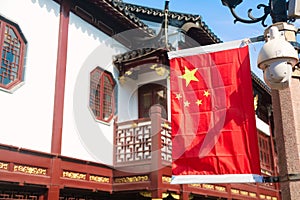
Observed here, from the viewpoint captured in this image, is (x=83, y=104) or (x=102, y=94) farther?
(x=102, y=94)

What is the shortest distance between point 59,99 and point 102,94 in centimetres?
186

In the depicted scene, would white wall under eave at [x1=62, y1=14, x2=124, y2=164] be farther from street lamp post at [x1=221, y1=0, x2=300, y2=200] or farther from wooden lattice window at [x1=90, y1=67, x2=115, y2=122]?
street lamp post at [x1=221, y1=0, x2=300, y2=200]

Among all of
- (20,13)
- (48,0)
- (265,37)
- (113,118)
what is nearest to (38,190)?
(113,118)

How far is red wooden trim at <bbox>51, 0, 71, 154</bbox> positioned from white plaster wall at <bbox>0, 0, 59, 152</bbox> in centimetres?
9

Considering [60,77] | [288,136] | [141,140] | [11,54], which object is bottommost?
[288,136]

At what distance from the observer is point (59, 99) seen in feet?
27.6

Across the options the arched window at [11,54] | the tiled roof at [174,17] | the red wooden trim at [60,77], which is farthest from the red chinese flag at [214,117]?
the tiled roof at [174,17]

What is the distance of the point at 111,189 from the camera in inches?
379

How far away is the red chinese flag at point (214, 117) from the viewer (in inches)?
167

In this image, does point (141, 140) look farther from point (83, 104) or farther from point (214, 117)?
point (214, 117)

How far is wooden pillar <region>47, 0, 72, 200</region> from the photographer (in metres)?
7.86

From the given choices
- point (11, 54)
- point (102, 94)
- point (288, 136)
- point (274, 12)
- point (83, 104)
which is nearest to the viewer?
point (288, 136)

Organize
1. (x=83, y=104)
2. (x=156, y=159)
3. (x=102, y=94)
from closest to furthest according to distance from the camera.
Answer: (x=156, y=159)
(x=83, y=104)
(x=102, y=94)

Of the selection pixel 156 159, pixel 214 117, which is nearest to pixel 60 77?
pixel 156 159
